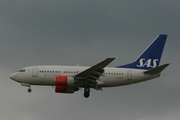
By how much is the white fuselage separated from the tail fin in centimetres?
198

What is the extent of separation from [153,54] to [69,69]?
37.5 feet

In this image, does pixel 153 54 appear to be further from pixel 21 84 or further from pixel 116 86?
pixel 21 84

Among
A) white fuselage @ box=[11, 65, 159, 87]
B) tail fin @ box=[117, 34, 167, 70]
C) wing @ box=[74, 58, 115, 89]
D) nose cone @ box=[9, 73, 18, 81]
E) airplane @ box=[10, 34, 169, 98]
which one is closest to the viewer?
wing @ box=[74, 58, 115, 89]

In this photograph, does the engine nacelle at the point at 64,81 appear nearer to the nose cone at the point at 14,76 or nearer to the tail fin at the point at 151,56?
the nose cone at the point at 14,76

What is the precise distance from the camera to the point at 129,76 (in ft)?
188

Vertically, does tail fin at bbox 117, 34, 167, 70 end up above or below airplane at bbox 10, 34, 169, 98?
above

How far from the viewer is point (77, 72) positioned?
57.2m

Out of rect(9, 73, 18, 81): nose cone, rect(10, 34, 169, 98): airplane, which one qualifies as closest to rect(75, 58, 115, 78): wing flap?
rect(10, 34, 169, 98): airplane

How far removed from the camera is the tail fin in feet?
196

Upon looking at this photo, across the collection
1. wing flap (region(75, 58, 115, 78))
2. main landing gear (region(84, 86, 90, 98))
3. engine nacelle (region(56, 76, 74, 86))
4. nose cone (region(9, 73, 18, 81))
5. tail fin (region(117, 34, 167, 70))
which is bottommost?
main landing gear (region(84, 86, 90, 98))

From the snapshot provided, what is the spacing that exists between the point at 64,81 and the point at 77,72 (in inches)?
96.9

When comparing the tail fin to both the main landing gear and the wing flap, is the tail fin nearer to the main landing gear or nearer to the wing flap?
the wing flap

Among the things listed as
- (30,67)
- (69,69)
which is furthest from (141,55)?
(30,67)

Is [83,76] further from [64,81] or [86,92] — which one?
[64,81]
